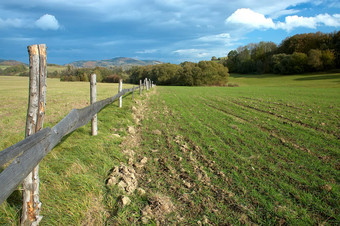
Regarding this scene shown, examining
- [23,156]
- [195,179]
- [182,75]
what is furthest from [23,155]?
[182,75]

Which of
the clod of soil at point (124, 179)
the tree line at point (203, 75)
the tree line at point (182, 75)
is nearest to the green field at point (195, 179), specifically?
the clod of soil at point (124, 179)

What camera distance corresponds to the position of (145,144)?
5719 millimetres

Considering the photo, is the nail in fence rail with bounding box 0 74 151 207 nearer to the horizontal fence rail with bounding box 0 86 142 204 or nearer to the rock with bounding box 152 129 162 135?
the horizontal fence rail with bounding box 0 86 142 204

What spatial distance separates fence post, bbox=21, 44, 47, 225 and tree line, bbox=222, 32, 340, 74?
79488mm

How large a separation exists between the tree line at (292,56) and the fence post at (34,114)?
261ft

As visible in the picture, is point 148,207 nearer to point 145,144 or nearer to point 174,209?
point 174,209

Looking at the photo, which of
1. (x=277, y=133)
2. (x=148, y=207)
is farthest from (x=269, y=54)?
(x=148, y=207)

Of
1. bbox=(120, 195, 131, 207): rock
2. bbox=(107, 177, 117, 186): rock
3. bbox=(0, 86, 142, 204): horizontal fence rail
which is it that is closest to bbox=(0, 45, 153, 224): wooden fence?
bbox=(0, 86, 142, 204): horizontal fence rail

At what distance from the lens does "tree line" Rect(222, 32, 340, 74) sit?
65375 mm

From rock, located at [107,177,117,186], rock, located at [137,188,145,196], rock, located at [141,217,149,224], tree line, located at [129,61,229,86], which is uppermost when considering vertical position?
tree line, located at [129,61,229,86]

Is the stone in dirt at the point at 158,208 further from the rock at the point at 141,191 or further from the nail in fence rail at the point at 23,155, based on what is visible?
the nail in fence rail at the point at 23,155

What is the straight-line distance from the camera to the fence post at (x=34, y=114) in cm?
240

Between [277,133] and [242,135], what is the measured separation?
1366 millimetres

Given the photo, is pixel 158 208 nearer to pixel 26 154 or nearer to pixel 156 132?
pixel 26 154
